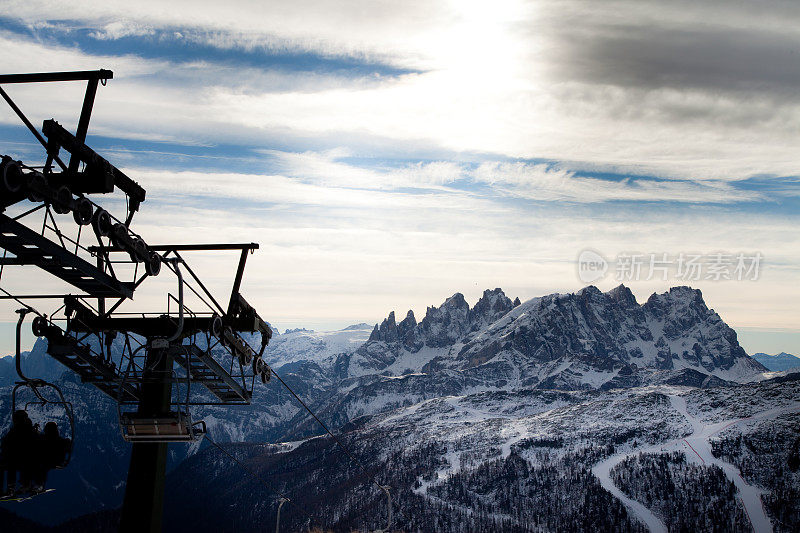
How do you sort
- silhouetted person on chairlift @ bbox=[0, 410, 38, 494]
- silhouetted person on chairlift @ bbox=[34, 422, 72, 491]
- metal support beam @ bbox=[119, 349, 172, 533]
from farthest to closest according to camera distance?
1. metal support beam @ bbox=[119, 349, 172, 533]
2. silhouetted person on chairlift @ bbox=[34, 422, 72, 491]
3. silhouetted person on chairlift @ bbox=[0, 410, 38, 494]

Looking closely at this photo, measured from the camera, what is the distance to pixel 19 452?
23.1 meters

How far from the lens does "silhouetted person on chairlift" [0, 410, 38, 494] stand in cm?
2291

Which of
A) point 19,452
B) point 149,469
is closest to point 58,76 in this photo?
point 19,452

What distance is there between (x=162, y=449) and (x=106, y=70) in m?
14.0

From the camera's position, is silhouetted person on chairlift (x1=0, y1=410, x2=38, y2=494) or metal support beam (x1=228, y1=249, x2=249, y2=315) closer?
silhouetted person on chairlift (x1=0, y1=410, x2=38, y2=494)

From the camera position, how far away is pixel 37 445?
23.4m

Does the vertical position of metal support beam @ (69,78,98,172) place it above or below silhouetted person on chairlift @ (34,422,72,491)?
above

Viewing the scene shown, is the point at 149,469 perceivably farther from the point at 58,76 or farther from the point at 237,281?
the point at 58,76

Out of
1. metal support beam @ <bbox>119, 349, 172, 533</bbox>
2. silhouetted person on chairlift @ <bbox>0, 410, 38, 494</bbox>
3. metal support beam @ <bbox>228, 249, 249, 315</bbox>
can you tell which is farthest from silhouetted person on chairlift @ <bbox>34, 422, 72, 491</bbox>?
metal support beam @ <bbox>228, 249, 249, 315</bbox>

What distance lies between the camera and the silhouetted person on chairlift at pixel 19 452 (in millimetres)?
22906

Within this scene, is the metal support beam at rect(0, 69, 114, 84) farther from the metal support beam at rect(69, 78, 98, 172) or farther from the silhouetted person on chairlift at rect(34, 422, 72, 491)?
the silhouetted person on chairlift at rect(34, 422, 72, 491)

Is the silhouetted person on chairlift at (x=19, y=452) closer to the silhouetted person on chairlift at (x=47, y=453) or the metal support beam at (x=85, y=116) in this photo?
the silhouetted person on chairlift at (x=47, y=453)

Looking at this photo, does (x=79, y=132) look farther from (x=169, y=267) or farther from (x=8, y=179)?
(x=169, y=267)

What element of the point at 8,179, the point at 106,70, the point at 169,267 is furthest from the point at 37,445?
the point at 106,70
